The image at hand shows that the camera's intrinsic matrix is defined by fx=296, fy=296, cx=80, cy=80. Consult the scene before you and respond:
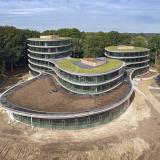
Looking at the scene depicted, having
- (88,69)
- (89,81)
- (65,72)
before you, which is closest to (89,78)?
(89,81)

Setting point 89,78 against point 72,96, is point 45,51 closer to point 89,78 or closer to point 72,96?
point 89,78

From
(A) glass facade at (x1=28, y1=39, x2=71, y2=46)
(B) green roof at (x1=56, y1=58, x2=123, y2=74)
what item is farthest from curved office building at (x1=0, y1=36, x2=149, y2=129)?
(A) glass facade at (x1=28, y1=39, x2=71, y2=46)

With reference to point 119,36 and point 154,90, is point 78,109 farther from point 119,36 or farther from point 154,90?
point 119,36

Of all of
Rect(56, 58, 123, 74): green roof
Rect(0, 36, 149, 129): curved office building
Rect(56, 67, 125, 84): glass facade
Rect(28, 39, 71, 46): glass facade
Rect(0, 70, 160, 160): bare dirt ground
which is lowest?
Rect(0, 70, 160, 160): bare dirt ground

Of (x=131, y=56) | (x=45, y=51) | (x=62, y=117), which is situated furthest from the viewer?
(x=131, y=56)

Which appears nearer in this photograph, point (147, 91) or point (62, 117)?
point (62, 117)

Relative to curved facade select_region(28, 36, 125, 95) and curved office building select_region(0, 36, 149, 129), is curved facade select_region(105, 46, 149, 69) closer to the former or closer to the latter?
curved office building select_region(0, 36, 149, 129)
